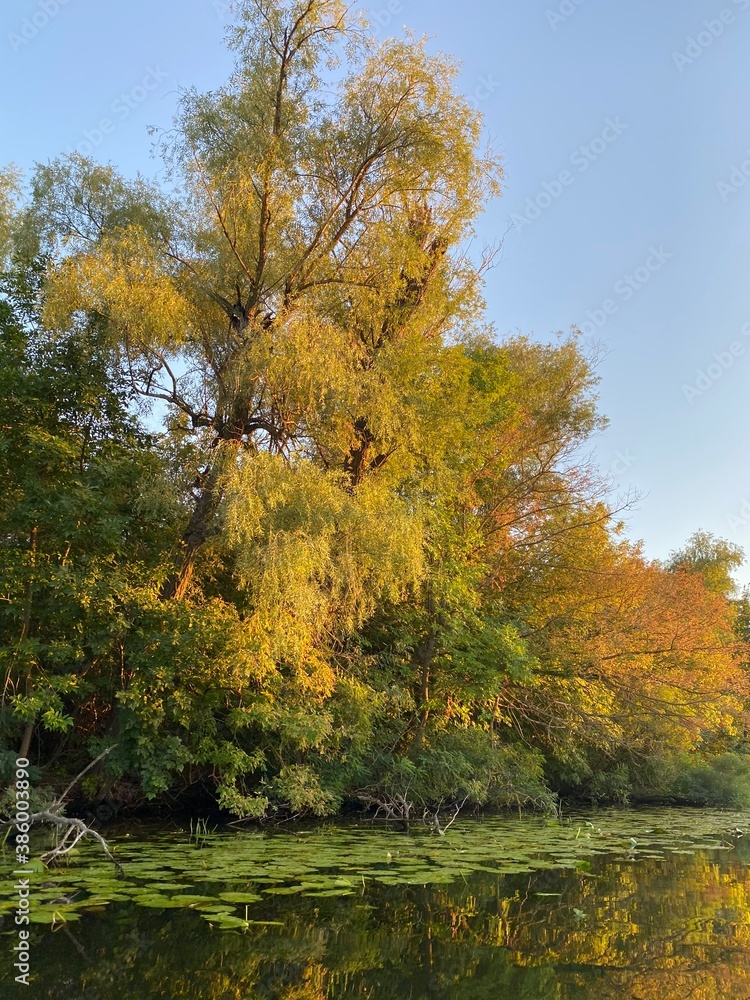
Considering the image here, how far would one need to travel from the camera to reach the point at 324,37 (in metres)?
12.0

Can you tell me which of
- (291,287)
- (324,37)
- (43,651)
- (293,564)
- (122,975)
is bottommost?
(122,975)

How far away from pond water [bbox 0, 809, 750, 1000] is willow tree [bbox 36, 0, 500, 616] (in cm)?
421

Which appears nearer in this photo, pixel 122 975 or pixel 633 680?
pixel 122 975

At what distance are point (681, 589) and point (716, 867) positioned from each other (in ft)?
36.4

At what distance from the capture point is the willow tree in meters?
10.7

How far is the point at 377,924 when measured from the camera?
218 inches

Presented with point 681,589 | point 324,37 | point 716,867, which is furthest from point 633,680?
point 324,37

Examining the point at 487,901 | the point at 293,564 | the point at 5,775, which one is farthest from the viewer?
the point at 293,564

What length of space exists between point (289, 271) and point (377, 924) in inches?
376

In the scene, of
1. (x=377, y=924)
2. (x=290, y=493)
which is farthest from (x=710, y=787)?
(x=377, y=924)

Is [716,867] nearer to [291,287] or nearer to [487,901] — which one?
[487,901]

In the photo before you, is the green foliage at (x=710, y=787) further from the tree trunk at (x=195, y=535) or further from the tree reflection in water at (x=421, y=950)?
the tree trunk at (x=195, y=535)

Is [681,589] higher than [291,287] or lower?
lower

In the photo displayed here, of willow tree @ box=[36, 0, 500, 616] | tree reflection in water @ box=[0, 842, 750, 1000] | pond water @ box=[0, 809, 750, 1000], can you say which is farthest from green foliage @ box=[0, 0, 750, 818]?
tree reflection in water @ box=[0, 842, 750, 1000]
